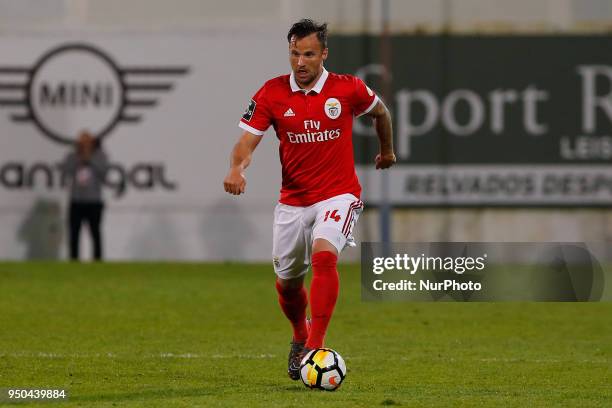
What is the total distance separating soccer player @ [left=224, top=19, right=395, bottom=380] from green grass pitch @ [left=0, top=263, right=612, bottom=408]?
2.75 feet

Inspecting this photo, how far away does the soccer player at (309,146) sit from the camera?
8.47 meters

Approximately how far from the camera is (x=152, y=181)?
22391mm

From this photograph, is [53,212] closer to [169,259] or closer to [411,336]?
[169,259]

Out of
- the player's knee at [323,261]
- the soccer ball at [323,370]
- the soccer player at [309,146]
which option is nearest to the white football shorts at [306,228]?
the soccer player at [309,146]

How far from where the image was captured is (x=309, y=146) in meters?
8.66

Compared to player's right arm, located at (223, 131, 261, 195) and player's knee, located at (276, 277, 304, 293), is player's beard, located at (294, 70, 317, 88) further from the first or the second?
player's knee, located at (276, 277, 304, 293)

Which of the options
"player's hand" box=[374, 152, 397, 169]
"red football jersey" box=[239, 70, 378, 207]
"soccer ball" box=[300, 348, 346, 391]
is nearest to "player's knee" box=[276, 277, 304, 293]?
Answer: "red football jersey" box=[239, 70, 378, 207]

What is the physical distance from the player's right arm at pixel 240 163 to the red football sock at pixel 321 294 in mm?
623

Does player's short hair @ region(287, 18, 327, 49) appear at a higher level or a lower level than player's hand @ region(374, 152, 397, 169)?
higher

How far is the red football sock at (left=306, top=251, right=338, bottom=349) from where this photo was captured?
8.22 m

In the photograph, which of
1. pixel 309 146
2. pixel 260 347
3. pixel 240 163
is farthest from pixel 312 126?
pixel 260 347

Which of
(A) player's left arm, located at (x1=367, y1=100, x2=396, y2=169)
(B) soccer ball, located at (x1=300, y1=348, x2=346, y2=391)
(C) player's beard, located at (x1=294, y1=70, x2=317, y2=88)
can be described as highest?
(C) player's beard, located at (x1=294, y1=70, x2=317, y2=88)

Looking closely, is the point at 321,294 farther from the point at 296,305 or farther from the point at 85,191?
the point at 85,191

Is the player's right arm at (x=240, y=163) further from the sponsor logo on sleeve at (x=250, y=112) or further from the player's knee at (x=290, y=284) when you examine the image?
the player's knee at (x=290, y=284)
